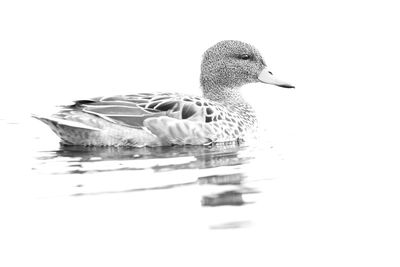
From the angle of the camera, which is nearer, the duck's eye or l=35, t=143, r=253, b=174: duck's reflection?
l=35, t=143, r=253, b=174: duck's reflection

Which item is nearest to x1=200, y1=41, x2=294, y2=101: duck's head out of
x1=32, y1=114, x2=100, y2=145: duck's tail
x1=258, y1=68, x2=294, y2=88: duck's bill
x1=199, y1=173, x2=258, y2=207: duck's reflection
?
x1=258, y1=68, x2=294, y2=88: duck's bill

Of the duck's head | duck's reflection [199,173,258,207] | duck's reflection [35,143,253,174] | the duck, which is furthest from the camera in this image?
the duck's head

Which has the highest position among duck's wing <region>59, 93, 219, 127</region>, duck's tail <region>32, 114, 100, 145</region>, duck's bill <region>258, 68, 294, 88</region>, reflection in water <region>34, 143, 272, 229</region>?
duck's bill <region>258, 68, 294, 88</region>

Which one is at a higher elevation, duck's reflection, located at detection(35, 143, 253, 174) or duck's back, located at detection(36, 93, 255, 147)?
duck's back, located at detection(36, 93, 255, 147)

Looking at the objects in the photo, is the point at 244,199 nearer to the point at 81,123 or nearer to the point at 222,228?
the point at 222,228

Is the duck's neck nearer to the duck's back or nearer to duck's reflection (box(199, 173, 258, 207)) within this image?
the duck's back

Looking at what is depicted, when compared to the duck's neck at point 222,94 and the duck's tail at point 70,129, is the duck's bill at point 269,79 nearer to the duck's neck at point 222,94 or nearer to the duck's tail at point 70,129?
the duck's neck at point 222,94

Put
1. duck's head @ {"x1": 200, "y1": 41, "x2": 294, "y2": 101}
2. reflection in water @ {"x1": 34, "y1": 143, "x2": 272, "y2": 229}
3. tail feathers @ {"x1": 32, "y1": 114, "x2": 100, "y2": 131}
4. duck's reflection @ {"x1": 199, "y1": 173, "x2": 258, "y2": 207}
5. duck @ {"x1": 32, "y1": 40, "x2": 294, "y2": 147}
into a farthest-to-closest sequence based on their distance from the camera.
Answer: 1. duck's head @ {"x1": 200, "y1": 41, "x2": 294, "y2": 101}
2. duck @ {"x1": 32, "y1": 40, "x2": 294, "y2": 147}
3. tail feathers @ {"x1": 32, "y1": 114, "x2": 100, "y2": 131}
4. reflection in water @ {"x1": 34, "y1": 143, "x2": 272, "y2": 229}
5. duck's reflection @ {"x1": 199, "y1": 173, "x2": 258, "y2": 207}

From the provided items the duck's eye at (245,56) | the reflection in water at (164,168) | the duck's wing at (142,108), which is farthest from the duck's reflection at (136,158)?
the duck's eye at (245,56)

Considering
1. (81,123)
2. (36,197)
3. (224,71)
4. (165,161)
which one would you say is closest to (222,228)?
(36,197)
